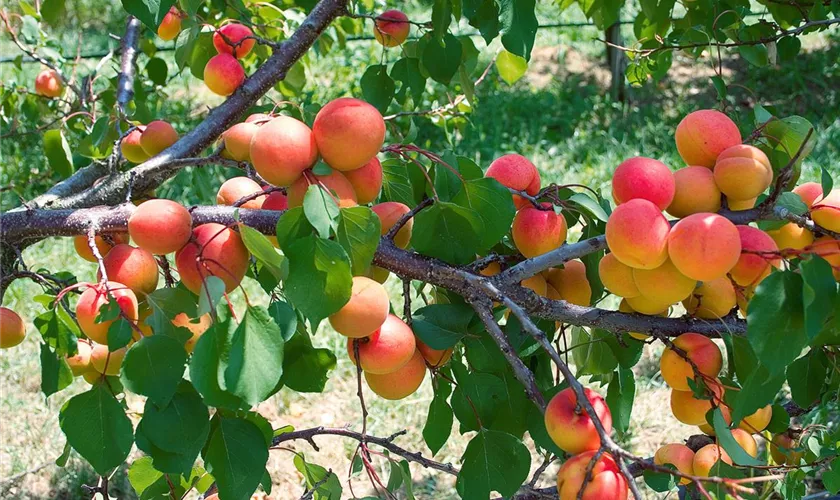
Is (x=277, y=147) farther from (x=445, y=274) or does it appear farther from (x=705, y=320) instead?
(x=705, y=320)

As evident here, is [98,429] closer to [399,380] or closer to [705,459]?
[399,380]

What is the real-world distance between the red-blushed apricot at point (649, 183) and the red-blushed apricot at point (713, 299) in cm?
12

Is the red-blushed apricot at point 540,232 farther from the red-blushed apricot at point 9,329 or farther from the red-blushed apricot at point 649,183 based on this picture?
the red-blushed apricot at point 9,329

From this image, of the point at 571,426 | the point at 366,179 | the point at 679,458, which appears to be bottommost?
the point at 679,458

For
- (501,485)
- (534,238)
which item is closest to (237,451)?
(501,485)

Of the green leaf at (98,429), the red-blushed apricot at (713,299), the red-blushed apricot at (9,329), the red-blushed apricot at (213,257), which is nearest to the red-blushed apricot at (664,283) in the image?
the red-blushed apricot at (713,299)

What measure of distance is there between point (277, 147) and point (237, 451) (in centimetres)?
29

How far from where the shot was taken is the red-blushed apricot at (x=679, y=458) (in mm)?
929

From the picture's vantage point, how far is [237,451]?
78 centimetres

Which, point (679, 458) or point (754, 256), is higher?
point (754, 256)

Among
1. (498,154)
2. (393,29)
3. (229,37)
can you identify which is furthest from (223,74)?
(498,154)

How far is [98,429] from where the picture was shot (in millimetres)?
730

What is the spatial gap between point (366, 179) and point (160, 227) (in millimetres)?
187

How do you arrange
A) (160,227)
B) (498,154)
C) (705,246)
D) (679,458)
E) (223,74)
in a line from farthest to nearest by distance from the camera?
(498,154) → (223,74) → (679,458) → (160,227) → (705,246)
